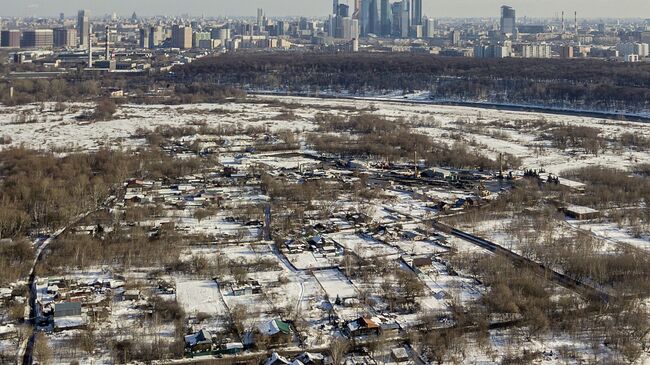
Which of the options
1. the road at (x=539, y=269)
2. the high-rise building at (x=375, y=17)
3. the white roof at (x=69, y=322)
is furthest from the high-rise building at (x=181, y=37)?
the white roof at (x=69, y=322)

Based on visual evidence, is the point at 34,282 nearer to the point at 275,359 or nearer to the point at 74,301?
the point at 74,301

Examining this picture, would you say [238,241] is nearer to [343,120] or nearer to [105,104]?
[343,120]

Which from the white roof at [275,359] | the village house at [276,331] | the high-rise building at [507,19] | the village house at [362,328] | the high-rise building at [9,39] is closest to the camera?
the white roof at [275,359]

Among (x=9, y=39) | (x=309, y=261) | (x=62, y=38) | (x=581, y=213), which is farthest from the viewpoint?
Answer: (x=62, y=38)

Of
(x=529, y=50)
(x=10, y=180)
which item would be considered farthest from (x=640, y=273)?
(x=529, y=50)

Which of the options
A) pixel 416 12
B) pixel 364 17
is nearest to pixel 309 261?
pixel 364 17

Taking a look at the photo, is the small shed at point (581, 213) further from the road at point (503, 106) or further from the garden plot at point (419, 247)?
the road at point (503, 106)
